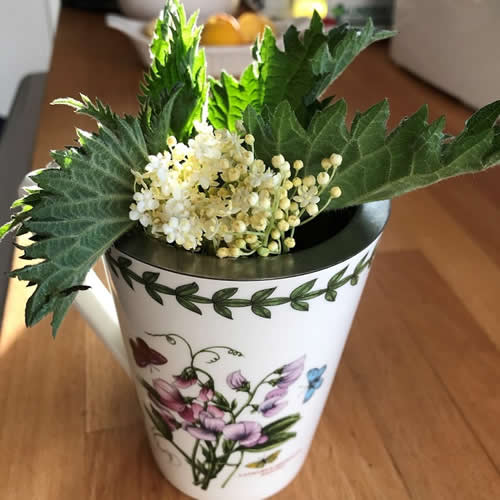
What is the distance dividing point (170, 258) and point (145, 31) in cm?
73

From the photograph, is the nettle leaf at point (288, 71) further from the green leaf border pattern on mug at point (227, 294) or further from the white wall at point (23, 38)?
the white wall at point (23, 38)

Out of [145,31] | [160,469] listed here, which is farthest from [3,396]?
[145,31]

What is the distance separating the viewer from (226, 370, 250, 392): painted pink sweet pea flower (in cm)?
31

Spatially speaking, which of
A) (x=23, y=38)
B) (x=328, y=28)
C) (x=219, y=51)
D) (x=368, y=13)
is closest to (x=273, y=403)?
(x=219, y=51)

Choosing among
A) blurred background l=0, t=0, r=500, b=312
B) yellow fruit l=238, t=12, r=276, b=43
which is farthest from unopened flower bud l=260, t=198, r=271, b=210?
yellow fruit l=238, t=12, r=276, b=43

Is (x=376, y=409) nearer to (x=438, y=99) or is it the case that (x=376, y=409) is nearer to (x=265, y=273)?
→ (x=265, y=273)

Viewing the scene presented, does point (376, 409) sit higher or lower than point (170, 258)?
lower

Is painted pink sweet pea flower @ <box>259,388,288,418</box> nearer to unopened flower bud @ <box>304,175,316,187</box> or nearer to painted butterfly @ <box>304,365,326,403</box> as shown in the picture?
painted butterfly @ <box>304,365,326,403</box>

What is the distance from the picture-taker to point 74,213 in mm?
259

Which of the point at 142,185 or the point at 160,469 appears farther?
the point at 160,469

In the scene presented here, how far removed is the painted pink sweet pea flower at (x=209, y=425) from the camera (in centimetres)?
33

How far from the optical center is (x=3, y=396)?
0.45m

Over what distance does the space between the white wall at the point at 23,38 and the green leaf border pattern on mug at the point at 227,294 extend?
1.51 meters

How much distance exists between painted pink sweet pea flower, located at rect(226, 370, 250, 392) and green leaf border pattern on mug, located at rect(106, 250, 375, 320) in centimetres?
4
